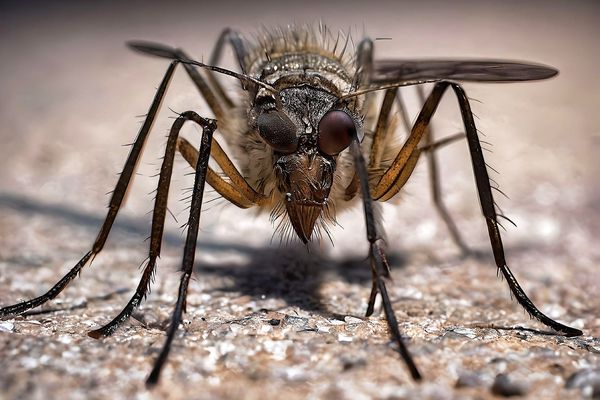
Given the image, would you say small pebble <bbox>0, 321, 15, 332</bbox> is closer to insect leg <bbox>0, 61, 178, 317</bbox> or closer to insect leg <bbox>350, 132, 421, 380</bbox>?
insect leg <bbox>0, 61, 178, 317</bbox>

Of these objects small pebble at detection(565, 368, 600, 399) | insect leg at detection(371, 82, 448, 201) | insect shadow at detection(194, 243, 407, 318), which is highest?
A: insect leg at detection(371, 82, 448, 201)

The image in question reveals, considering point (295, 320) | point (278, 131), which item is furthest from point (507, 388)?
point (278, 131)

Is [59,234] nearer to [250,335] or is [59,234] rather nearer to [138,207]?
[138,207]

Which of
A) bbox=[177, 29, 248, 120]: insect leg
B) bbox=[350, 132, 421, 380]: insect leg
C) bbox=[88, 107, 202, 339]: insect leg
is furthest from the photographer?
bbox=[177, 29, 248, 120]: insect leg

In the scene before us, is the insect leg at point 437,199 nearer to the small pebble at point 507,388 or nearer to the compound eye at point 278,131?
the compound eye at point 278,131

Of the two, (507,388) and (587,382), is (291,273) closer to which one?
(507,388)

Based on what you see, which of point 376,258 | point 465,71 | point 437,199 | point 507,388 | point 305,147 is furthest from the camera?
point 437,199

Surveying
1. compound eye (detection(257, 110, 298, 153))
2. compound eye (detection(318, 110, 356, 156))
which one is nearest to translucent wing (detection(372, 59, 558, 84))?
compound eye (detection(318, 110, 356, 156))
